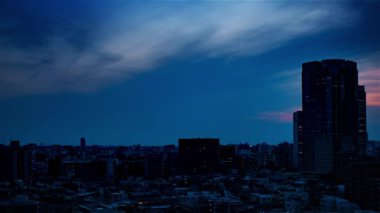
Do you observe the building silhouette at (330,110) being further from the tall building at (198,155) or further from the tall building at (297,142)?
the tall building at (198,155)

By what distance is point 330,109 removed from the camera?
1502cm

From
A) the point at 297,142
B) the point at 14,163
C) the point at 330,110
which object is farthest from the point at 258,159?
the point at 14,163

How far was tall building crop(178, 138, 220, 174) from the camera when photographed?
15.2 m

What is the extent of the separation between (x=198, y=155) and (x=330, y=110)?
4.79 metres

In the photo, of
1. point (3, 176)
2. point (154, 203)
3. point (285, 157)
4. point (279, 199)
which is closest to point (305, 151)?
point (285, 157)

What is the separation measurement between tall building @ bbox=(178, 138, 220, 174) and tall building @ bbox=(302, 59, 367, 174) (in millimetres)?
3157

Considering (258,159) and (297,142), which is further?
(258,159)

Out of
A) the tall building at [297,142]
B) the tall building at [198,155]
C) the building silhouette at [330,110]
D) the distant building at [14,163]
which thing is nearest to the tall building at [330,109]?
the building silhouette at [330,110]

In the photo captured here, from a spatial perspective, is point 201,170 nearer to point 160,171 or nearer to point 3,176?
point 160,171

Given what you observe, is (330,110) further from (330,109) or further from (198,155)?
Result: (198,155)

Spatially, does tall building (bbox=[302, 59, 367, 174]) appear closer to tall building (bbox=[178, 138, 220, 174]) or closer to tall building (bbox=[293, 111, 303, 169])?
tall building (bbox=[293, 111, 303, 169])

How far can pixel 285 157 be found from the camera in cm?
1650

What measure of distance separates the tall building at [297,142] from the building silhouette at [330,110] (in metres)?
0.13

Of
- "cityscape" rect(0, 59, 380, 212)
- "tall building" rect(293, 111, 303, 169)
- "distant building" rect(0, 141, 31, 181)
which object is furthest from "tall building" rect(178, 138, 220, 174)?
"distant building" rect(0, 141, 31, 181)
